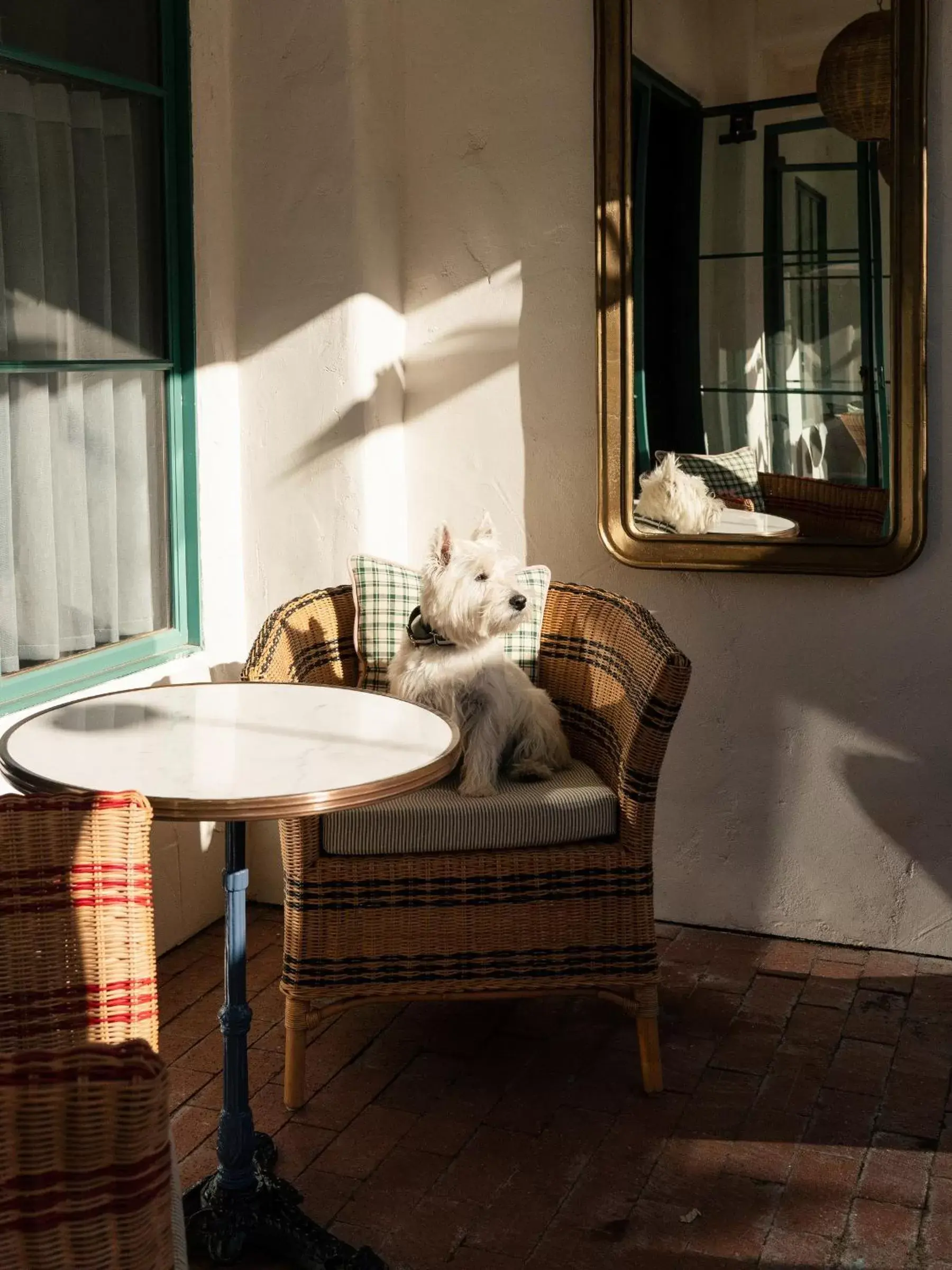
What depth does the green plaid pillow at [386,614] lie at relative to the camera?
3.18 m

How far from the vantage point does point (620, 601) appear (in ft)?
10.2

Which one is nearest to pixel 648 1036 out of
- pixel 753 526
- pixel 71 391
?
pixel 753 526

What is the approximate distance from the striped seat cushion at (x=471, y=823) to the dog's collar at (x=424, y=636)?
345mm

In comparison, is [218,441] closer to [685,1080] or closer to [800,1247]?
[685,1080]

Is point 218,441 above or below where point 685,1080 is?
above

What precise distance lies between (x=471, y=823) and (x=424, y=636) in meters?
0.45

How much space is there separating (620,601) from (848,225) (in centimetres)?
111

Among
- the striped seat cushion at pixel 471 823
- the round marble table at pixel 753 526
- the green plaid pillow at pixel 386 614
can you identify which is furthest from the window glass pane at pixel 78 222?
the round marble table at pixel 753 526

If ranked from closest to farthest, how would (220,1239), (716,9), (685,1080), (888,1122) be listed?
(220,1239) → (888,1122) → (685,1080) → (716,9)

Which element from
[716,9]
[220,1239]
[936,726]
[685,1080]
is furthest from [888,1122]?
[716,9]

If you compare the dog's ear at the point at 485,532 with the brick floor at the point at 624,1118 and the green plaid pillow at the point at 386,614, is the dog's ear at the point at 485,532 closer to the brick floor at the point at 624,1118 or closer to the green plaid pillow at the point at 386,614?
the green plaid pillow at the point at 386,614

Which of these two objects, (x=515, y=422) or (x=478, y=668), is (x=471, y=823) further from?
(x=515, y=422)

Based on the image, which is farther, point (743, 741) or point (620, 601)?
point (743, 741)

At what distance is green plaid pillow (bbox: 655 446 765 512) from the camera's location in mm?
3420
